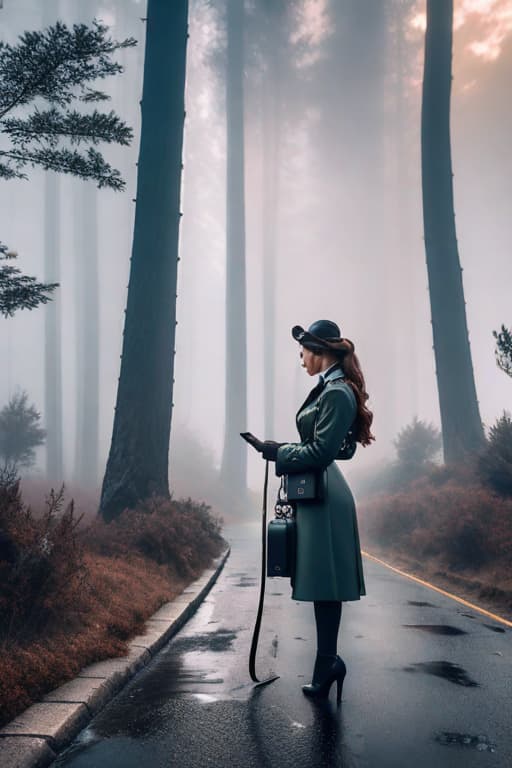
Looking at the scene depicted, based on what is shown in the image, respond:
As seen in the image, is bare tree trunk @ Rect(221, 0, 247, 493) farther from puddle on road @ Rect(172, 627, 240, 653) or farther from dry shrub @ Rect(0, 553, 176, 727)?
puddle on road @ Rect(172, 627, 240, 653)

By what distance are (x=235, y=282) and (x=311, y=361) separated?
39.9 meters

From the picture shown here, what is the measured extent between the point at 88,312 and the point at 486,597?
38.0 meters

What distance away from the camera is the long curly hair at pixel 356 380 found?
4.69 meters

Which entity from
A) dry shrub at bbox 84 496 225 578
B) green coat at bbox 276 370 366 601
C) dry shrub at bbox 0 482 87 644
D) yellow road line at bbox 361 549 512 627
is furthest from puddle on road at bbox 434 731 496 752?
dry shrub at bbox 84 496 225 578

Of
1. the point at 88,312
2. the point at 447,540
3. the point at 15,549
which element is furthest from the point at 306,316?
the point at 15,549

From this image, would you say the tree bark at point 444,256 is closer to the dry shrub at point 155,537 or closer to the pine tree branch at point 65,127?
the dry shrub at point 155,537

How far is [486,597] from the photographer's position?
9594 mm

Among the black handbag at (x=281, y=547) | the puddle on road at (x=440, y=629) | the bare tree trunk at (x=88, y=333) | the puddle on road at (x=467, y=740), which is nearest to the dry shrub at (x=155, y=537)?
the puddle on road at (x=440, y=629)

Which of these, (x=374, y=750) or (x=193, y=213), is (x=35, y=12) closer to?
(x=193, y=213)

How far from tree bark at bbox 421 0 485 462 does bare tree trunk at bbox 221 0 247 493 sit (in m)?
22.5

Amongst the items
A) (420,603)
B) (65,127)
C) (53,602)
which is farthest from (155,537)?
(65,127)

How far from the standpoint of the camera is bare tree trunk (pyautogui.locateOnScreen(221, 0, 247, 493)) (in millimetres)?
43156

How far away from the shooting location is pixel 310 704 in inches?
173

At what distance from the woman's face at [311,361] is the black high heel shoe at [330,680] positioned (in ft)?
6.44
